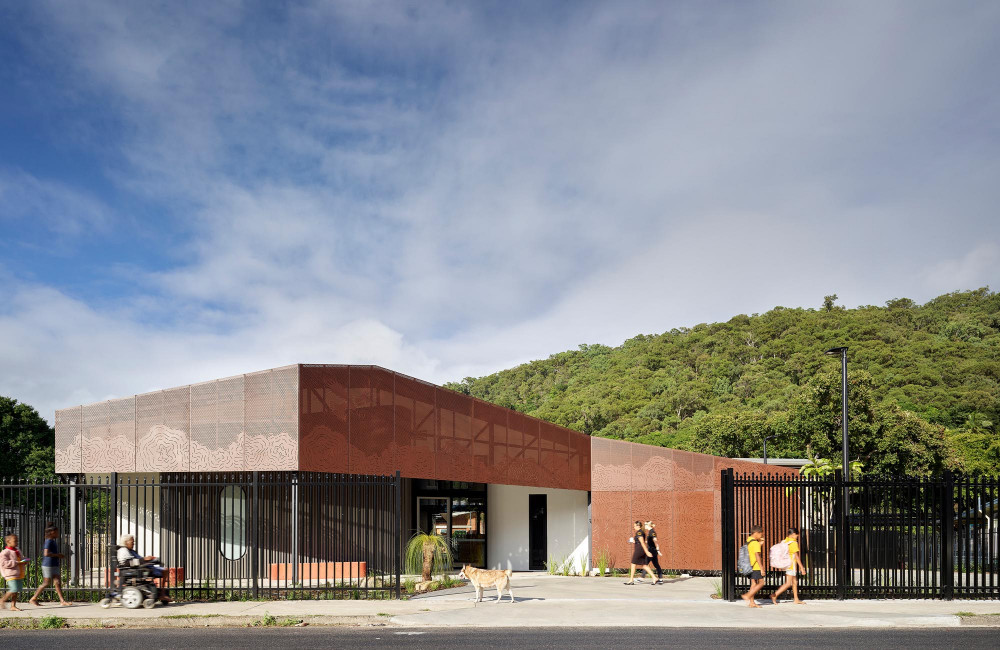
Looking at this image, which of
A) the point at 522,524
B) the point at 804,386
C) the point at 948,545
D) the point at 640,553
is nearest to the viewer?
the point at 948,545

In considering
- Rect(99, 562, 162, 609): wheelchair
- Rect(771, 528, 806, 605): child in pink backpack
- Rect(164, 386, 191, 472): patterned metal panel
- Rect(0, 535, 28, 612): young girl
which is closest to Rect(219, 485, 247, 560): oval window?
Rect(164, 386, 191, 472): patterned metal panel

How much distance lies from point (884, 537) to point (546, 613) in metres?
7.08

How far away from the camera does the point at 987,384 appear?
186ft

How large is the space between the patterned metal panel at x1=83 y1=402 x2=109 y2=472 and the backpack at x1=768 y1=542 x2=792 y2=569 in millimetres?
15793

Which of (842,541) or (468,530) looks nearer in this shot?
(842,541)

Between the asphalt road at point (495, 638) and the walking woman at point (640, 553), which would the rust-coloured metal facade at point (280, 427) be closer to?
the walking woman at point (640, 553)

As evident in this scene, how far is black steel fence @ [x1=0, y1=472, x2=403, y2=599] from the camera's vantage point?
16.1 m

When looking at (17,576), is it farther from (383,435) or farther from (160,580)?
(383,435)

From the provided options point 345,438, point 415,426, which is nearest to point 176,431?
point 345,438

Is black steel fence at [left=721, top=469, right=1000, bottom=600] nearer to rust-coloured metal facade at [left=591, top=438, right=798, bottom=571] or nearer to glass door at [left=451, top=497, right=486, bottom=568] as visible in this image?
rust-coloured metal facade at [left=591, top=438, right=798, bottom=571]

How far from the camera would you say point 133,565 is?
599 inches

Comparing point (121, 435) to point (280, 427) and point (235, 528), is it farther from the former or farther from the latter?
point (280, 427)

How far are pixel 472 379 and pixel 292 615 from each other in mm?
83184

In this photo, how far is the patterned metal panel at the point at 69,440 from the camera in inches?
834
